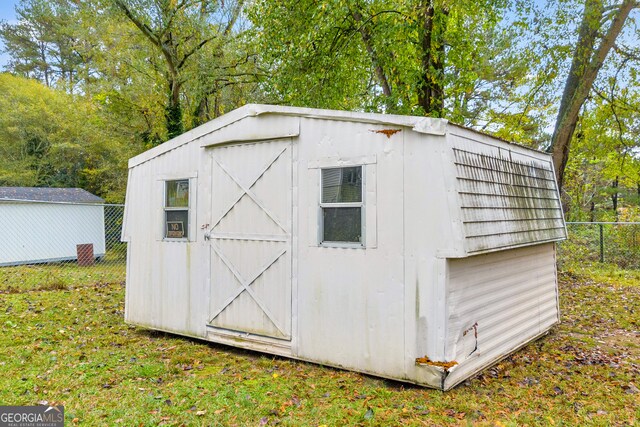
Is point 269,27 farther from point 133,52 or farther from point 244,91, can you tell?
point 133,52

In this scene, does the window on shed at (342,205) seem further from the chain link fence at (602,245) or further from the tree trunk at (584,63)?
the chain link fence at (602,245)

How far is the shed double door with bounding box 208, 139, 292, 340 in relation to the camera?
483 cm

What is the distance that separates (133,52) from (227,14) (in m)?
3.12

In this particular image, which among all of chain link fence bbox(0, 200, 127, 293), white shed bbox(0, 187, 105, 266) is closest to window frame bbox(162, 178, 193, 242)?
chain link fence bbox(0, 200, 127, 293)

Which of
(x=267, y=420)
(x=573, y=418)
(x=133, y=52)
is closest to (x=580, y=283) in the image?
(x=573, y=418)

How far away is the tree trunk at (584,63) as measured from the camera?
8234 mm

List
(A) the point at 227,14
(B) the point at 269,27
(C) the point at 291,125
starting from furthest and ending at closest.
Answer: (A) the point at 227,14 → (B) the point at 269,27 → (C) the point at 291,125

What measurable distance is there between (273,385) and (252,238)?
1.69 meters

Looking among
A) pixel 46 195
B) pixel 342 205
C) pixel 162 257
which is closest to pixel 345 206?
pixel 342 205

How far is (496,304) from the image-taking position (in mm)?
4641

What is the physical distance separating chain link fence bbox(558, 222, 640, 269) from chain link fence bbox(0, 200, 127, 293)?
469 inches

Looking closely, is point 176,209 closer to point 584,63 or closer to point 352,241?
point 352,241

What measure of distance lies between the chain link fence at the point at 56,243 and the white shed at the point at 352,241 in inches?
258

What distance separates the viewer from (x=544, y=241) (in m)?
5.31
